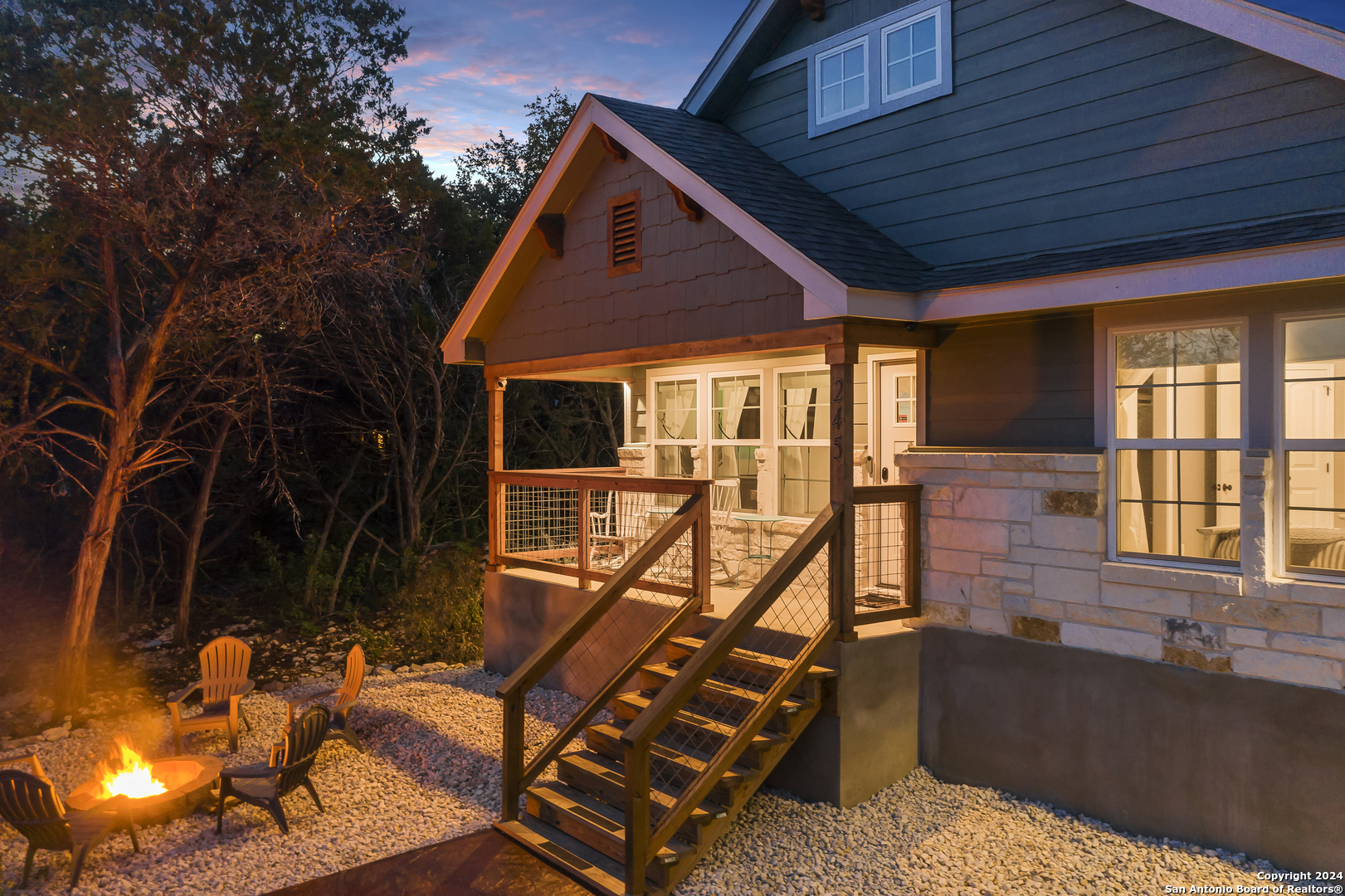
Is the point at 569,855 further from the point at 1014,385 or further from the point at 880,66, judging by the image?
the point at 880,66

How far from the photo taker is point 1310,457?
659cm

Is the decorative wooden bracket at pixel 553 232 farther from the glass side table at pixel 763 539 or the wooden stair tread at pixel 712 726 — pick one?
the wooden stair tread at pixel 712 726

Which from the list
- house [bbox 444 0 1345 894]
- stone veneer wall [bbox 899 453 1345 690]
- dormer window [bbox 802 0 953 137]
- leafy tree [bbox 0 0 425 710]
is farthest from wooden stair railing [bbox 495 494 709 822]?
leafy tree [bbox 0 0 425 710]

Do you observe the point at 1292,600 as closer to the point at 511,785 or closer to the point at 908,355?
the point at 908,355

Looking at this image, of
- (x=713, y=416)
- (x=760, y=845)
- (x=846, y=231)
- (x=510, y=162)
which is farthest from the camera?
(x=510, y=162)

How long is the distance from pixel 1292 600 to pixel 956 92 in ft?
15.3

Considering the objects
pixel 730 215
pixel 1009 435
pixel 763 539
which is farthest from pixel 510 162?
pixel 1009 435

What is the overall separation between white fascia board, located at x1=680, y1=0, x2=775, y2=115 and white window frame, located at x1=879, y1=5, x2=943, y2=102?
4.27 feet

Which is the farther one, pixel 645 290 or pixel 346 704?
pixel 645 290

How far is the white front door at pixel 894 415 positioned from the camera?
8195 millimetres

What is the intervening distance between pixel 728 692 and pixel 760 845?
1074mm

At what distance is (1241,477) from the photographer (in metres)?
5.28

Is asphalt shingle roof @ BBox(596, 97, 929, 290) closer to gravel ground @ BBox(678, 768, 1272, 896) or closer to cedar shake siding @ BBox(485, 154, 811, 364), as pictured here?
cedar shake siding @ BBox(485, 154, 811, 364)

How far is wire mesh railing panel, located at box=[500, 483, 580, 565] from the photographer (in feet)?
32.1
